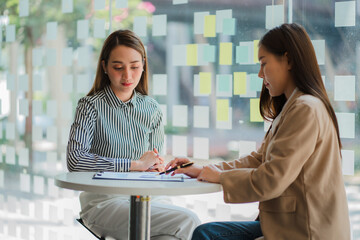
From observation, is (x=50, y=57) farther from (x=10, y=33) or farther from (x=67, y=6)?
(x=10, y=33)

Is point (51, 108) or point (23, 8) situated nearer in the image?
point (51, 108)

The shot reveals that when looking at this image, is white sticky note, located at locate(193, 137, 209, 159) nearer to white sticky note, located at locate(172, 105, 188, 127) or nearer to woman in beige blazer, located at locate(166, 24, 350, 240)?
white sticky note, located at locate(172, 105, 188, 127)

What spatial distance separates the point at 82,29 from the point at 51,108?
2.39 ft

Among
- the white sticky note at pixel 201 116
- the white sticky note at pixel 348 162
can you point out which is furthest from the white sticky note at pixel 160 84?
the white sticky note at pixel 348 162

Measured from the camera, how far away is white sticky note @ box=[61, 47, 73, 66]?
3.86 m

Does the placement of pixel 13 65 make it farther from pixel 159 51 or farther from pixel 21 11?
pixel 159 51

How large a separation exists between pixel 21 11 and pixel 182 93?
190 centimetres

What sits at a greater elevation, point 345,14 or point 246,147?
point 345,14

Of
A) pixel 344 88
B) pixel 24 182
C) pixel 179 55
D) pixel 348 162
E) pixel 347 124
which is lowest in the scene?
pixel 24 182

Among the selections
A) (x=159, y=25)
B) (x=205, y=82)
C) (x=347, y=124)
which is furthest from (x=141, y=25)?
(x=347, y=124)

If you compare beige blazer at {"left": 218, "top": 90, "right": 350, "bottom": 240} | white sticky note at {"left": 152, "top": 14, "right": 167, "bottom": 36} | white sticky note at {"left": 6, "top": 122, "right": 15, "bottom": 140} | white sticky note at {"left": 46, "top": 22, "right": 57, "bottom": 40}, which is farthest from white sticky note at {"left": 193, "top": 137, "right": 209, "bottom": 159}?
white sticky note at {"left": 6, "top": 122, "right": 15, "bottom": 140}

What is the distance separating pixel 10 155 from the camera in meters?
4.29

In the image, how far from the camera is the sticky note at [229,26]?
3.00 m

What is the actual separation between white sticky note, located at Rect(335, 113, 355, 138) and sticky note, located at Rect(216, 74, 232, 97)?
72 cm
